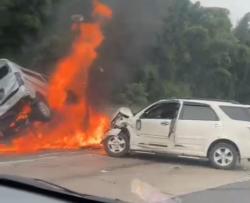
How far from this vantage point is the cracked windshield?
10.6 meters

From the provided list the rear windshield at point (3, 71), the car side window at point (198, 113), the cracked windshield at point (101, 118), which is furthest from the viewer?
the rear windshield at point (3, 71)

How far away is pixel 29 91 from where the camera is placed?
16859mm

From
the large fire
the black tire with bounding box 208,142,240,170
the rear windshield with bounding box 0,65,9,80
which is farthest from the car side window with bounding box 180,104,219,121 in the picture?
the rear windshield with bounding box 0,65,9,80

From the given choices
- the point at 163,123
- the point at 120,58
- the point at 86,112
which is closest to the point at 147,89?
the point at 120,58

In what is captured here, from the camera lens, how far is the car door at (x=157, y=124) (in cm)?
1409

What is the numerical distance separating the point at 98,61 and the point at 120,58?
3.27ft

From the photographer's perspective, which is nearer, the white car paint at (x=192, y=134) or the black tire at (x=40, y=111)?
the white car paint at (x=192, y=134)

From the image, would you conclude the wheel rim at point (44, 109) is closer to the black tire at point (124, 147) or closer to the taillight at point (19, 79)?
the taillight at point (19, 79)

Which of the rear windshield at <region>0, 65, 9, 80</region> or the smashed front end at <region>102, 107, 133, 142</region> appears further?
the rear windshield at <region>0, 65, 9, 80</region>

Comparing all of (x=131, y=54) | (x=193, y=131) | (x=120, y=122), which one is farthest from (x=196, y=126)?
(x=131, y=54)

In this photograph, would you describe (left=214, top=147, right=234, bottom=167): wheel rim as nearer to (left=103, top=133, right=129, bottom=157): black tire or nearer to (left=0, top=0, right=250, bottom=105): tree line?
(left=103, top=133, right=129, bottom=157): black tire

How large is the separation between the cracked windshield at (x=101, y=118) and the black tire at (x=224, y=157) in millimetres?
22

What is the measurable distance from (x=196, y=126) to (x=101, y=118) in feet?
20.9

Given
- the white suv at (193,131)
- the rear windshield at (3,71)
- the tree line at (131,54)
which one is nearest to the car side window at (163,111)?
the white suv at (193,131)
